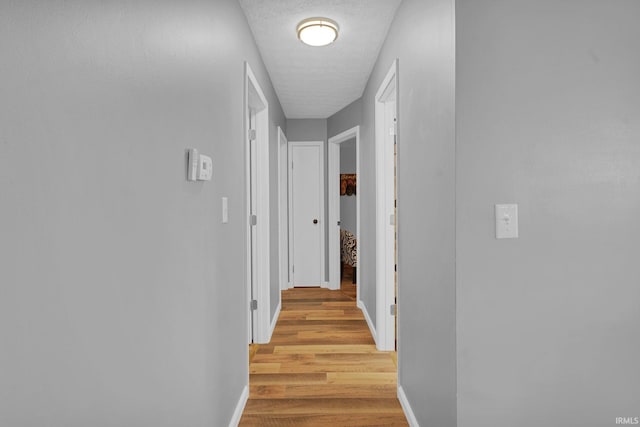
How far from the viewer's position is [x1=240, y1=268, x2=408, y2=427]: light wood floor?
2.15m

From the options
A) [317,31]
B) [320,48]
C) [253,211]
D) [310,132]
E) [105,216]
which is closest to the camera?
[105,216]

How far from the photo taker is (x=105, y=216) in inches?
33.5

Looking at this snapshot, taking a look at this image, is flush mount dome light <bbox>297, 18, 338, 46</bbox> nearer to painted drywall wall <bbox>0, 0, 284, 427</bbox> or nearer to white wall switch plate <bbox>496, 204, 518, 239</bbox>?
painted drywall wall <bbox>0, 0, 284, 427</bbox>

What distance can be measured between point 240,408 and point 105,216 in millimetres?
1728

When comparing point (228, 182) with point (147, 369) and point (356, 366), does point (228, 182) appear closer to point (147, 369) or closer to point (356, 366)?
point (147, 369)

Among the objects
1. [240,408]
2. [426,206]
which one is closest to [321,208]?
[240,408]

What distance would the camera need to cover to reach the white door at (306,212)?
5.24 metres

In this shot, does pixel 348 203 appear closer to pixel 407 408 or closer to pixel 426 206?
pixel 407 408

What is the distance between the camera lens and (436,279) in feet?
5.30

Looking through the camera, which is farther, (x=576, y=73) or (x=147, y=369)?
(x=576, y=73)

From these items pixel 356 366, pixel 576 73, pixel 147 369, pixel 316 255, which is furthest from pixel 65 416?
pixel 316 255

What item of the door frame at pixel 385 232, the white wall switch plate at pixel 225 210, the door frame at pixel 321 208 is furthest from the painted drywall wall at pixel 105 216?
the door frame at pixel 321 208

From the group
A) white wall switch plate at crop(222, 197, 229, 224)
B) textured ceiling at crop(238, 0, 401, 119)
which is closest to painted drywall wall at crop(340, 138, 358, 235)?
textured ceiling at crop(238, 0, 401, 119)

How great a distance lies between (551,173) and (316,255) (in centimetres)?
410
